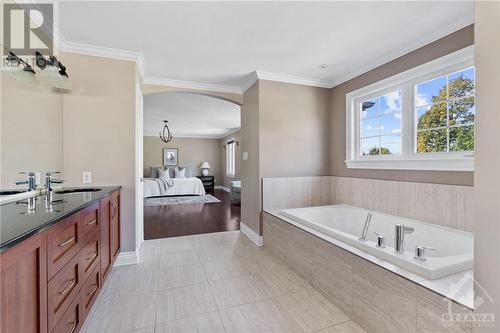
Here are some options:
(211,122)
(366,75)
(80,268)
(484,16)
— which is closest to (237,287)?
(80,268)

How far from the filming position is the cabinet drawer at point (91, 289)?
1.42 metres

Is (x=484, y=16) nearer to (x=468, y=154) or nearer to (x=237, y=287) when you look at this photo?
(x=468, y=154)

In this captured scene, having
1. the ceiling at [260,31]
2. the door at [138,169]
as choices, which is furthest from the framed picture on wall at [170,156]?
the ceiling at [260,31]

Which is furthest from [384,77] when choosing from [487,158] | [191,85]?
[191,85]

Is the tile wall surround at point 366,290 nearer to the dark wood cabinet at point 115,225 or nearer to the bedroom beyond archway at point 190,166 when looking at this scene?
the dark wood cabinet at point 115,225

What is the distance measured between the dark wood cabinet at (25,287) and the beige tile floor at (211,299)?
0.85 metres

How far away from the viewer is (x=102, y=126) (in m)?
2.44

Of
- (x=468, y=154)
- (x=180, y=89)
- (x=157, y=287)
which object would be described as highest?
(x=180, y=89)

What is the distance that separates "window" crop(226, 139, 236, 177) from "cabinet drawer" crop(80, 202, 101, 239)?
6986 millimetres

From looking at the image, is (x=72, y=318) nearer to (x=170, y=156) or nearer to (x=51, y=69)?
(x=51, y=69)

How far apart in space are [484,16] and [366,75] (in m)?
2.18

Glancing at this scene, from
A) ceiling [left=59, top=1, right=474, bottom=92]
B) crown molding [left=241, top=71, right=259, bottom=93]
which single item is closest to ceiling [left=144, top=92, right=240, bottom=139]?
crown molding [left=241, top=71, right=259, bottom=93]

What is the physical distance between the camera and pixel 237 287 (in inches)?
79.9

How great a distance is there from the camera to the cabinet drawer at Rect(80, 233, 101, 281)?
1.41 metres
